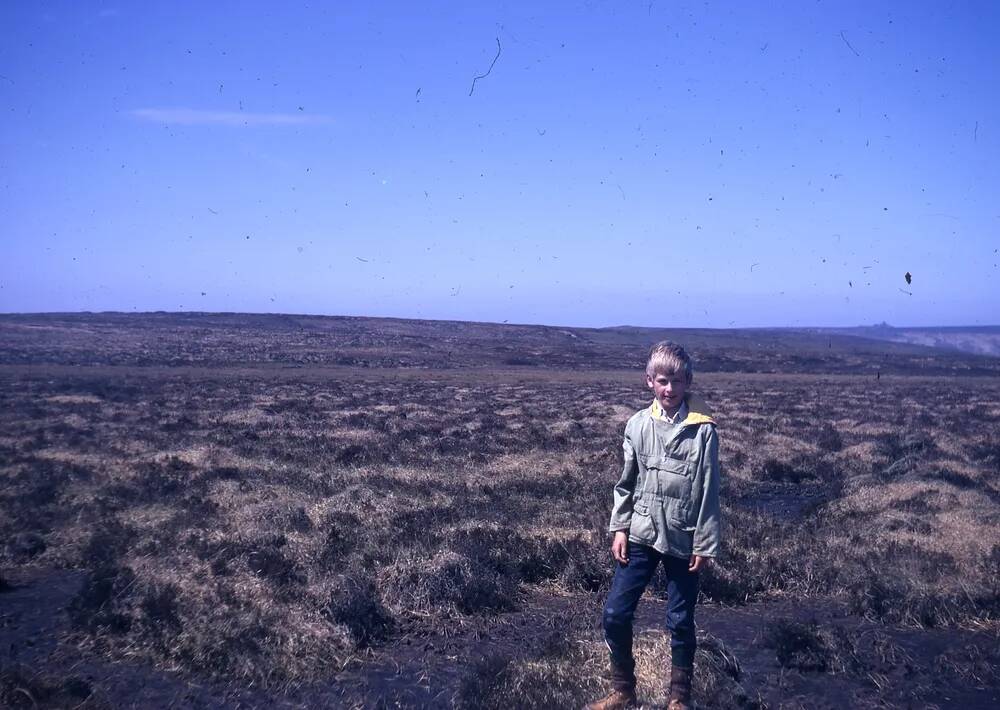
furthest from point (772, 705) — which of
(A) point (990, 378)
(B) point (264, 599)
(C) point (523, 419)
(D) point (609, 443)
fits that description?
(A) point (990, 378)

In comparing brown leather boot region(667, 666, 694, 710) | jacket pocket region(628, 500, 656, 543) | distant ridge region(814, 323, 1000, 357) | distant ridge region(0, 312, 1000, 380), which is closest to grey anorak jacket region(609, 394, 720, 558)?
jacket pocket region(628, 500, 656, 543)

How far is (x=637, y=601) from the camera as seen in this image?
14.1ft

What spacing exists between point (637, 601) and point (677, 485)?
0.70m

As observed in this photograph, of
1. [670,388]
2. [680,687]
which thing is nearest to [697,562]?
[680,687]

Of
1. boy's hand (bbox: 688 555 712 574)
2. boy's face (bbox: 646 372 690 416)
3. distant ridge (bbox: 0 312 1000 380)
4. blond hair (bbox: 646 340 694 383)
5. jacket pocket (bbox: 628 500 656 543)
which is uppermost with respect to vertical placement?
blond hair (bbox: 646 340 694 383)

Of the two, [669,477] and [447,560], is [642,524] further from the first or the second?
[447,560]

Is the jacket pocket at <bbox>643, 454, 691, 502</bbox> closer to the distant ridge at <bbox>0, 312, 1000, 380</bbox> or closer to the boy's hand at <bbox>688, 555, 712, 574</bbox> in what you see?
the boy's hand at <bbox>688, 555, 712, 574</bbox>

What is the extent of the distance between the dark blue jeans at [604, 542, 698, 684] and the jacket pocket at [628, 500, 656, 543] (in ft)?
0.26

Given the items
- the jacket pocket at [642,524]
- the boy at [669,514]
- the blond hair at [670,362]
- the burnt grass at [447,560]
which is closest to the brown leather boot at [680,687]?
the boy at [669,514]

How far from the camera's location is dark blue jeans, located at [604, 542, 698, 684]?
4219 mm

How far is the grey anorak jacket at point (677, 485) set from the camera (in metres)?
4.11

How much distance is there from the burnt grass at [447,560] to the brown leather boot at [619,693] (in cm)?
26

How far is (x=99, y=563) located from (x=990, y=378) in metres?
64.3

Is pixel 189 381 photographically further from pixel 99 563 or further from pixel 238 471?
pixel 99 563
